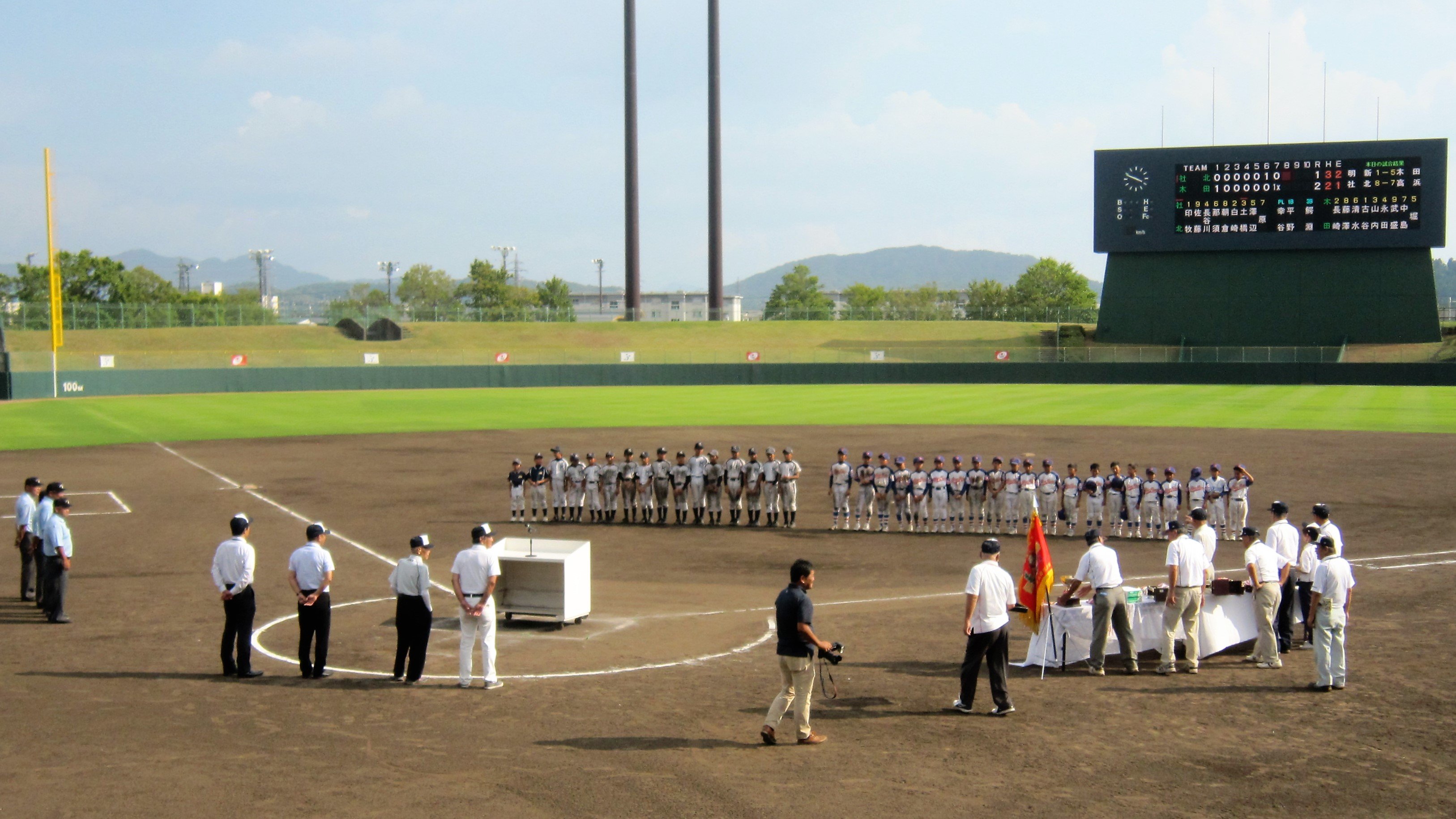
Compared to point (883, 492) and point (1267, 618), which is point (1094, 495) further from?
point (1267, 618)

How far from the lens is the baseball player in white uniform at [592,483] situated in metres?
23.6

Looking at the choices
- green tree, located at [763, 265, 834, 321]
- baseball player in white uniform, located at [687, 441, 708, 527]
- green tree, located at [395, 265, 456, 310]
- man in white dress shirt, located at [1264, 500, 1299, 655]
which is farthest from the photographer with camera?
green tree, located at [395, 265, 456, 310]

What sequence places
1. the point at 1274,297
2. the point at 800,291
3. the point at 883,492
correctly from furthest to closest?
1. the point at 800,291
2. the point at 1274,297
3. the point at 883,492

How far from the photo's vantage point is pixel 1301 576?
42.4 feet

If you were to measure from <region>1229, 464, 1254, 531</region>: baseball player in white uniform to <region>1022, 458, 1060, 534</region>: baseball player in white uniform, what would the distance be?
2851 mm

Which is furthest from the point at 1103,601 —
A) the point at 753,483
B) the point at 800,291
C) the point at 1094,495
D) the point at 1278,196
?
the point at 800,291

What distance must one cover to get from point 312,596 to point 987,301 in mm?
132489

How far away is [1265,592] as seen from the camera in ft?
39.4

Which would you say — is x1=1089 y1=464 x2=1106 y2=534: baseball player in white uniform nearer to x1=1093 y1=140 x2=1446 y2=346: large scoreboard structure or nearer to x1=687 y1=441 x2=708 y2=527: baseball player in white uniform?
x1=687 y1=441 x2=708 y2=527: baseball player in white uniform

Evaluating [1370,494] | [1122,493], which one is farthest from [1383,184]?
[1122,493]

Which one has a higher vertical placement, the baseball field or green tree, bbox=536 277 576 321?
green tree, bbox=536 277 576 321

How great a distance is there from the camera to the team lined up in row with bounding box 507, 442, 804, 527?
22984mm

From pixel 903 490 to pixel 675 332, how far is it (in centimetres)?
7076

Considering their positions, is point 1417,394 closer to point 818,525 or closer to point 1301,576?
point 818,525
